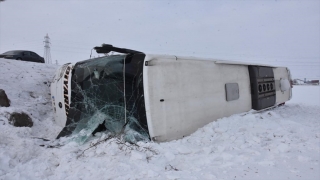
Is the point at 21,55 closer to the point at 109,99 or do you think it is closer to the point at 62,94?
the point at 62,94

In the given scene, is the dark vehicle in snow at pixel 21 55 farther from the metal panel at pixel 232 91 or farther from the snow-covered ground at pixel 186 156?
the metal panel at pixel 232 91

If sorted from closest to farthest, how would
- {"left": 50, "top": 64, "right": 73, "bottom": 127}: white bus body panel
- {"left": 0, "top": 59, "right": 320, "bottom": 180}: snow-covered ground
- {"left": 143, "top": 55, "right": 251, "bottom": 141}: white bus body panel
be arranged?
{"left": 0, "top": 59, "right": 320, "bottom": 180}: snow-covered ground
{"left": 143, "top": 55, "right": 251, "bottom": 141}: white bus body panel
{"left": 50, "top": 64, "right": 73, "bottom": 127}: white bus body panel

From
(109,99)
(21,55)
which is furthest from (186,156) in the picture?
(21,55)

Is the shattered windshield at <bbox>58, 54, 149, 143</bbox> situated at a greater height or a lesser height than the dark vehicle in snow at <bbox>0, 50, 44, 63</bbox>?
lesser

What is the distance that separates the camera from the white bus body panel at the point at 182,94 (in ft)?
10.8

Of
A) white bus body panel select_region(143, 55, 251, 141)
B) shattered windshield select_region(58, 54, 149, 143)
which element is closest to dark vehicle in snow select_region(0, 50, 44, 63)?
shattered windshield select_region(58, 54, 149, 143)

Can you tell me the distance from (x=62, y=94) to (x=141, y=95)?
6.54 feet

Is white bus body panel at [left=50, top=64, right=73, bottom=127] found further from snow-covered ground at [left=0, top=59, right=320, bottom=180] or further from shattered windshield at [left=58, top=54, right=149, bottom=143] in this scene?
snow-covered ground at [left=0, top=59, right=320, bottom=180]

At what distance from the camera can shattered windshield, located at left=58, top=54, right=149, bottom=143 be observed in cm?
338

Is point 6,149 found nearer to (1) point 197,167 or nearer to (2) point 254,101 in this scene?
(1) point 197,167

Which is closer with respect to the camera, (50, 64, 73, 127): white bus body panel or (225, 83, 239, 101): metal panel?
(50, 64, 73, 127): white bus body panel

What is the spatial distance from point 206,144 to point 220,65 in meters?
2.15

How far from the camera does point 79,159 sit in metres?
2.76

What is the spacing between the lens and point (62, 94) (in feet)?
14.1
